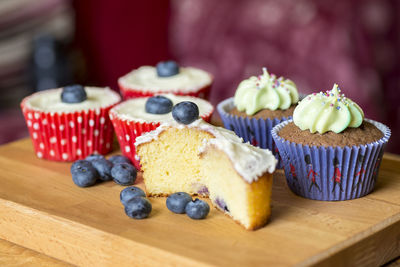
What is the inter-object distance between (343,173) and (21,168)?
4.84ft

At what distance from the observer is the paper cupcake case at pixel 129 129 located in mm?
2750

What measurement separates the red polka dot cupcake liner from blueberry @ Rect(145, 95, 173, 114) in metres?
0.30

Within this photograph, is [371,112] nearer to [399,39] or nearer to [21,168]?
[399,39]

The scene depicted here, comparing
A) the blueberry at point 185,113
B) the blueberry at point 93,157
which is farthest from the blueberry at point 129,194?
the blueberry at point 93,157

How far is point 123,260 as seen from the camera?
2.10 metres

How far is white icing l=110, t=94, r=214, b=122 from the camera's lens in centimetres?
278

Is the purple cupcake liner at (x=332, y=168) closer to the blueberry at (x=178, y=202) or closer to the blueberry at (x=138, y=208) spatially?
the blueberry at (x=178, y=202)

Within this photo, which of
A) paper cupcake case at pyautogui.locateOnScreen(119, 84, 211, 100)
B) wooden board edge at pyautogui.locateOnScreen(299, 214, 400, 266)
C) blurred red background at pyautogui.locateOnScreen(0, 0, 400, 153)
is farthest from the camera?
blurred red background at pyautogui.locateOnScreen(0, 0, 400, 153)

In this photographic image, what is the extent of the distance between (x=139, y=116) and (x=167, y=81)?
2.18 ft

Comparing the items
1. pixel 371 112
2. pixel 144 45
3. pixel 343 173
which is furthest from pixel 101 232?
pixel 144 45

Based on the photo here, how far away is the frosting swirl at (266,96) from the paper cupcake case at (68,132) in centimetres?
68

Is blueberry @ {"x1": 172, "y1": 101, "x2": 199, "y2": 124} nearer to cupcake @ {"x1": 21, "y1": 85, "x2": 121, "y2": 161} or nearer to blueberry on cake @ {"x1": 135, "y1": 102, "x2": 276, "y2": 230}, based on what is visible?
blueberry on cake @ {"x1": 135, "y1": 102, "x2": 276, "y2": 230}

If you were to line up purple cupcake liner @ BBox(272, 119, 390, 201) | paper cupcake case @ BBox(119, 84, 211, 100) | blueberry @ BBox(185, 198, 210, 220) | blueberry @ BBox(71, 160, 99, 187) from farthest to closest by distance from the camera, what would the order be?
1. paper cupcake case @ BBox(119, 84, 211, 100)
2. blueberry @ BBox(71, 160, 99, 187)
3. purple cupcake liner @ BBox(272, 119, 390, 201)
4. blueberry @ BBox(185, 198, 210, 220)

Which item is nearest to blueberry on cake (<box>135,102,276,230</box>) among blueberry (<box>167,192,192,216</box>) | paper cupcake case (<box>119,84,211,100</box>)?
blueberry (<box>167,192,192,216</box>)
